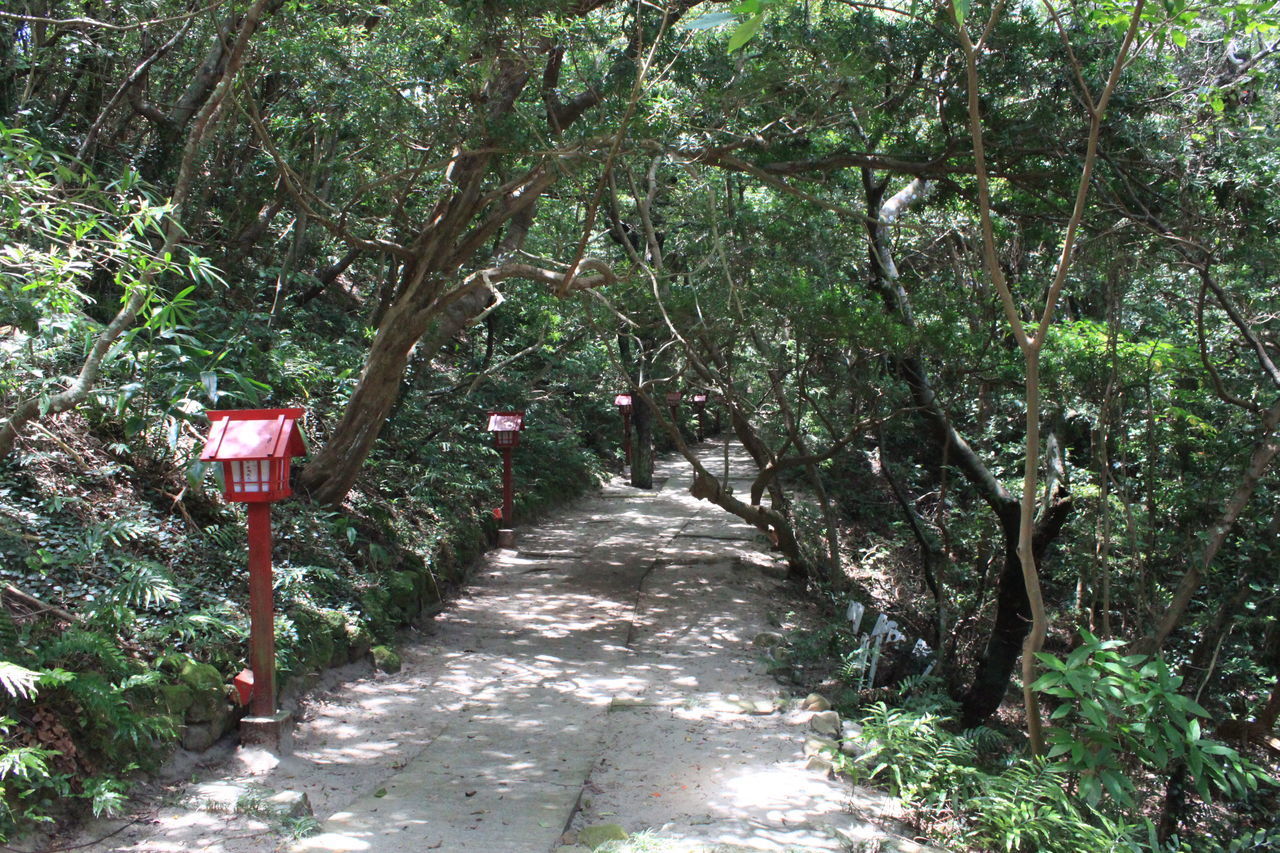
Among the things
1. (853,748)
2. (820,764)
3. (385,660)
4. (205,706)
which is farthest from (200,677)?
(853,748)

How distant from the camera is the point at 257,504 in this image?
4898 millimetres

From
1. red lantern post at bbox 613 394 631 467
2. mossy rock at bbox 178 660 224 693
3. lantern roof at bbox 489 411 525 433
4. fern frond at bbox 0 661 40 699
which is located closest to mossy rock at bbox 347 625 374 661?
mossy rock at bbox 178 660 224 693

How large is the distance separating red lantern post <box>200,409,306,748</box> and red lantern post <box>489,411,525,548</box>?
5454 millimetres

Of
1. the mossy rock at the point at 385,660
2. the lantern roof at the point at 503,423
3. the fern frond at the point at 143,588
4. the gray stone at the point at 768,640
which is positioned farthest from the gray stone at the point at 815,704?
the lantern roof at the point at 503,423

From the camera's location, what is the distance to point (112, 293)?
785cm

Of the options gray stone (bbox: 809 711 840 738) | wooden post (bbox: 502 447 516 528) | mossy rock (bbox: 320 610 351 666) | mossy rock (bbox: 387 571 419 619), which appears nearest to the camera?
gray stone (bbox: 809 711 840 738)

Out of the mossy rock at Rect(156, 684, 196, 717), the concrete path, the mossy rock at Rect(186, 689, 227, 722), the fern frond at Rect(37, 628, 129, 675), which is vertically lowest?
the concrete path

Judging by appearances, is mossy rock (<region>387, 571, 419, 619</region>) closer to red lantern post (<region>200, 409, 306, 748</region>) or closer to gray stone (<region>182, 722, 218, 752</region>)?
red lantern post (<region>200, 409, 306, 748</region>)

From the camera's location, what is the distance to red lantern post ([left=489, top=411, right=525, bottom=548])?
1038cm

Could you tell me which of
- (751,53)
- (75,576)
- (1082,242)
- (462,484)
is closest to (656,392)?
(462,484)

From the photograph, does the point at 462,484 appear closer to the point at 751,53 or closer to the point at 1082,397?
the point at 751,53

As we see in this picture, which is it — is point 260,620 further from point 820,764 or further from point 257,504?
point 820,764

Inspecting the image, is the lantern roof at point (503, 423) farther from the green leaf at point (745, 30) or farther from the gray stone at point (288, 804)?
the green leaf at point (745, 30)

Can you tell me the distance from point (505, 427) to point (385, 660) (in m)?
4.07
